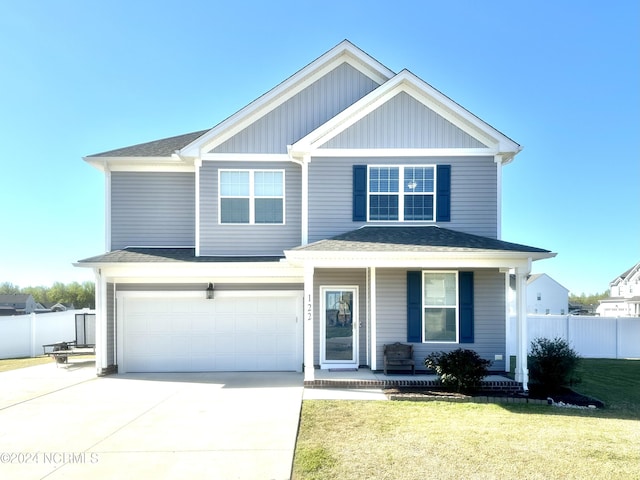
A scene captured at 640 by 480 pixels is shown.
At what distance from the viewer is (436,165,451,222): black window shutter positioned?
432 inches

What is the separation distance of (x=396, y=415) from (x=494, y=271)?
5.03m

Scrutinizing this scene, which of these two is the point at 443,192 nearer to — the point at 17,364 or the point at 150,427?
the point at 150,427

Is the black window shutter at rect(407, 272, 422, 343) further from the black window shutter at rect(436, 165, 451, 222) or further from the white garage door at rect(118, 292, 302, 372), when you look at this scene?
the white garage door at rect(118, 292, 302, 372)

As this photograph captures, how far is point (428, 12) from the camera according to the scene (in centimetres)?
1523

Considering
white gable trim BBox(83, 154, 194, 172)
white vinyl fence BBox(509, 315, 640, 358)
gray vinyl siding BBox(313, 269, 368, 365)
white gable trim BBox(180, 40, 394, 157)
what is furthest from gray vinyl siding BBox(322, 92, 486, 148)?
white vinyl fence BBox(509, 315, 640, 358)

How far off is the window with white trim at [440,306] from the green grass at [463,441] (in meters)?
2.47

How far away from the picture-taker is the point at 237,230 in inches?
447

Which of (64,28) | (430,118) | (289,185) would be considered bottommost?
(289,185)

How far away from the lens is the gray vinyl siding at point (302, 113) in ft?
37.4

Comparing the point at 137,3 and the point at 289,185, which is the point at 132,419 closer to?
the point at 289,185

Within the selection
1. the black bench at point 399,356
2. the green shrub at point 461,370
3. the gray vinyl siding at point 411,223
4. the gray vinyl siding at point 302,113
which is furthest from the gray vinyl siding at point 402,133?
the green shrub at point 461,370

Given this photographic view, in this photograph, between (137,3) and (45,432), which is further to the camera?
(137,3)

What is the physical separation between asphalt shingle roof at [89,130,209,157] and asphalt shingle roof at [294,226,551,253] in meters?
5.33

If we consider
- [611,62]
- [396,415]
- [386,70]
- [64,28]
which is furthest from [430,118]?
[611,62]
